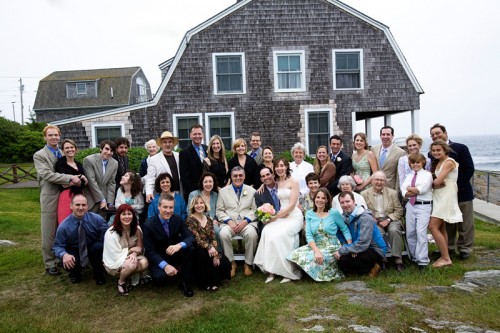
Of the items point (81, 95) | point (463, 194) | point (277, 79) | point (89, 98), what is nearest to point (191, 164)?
point (463, 194)

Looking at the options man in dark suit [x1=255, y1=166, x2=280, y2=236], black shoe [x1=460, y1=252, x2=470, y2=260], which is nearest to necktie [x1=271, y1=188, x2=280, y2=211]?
man in dark suit [x1=255, y1=166, x2=280, y2=236]

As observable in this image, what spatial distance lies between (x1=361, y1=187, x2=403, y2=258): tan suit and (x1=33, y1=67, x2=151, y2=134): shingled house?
28.2 meters

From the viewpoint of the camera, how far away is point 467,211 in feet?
19.5

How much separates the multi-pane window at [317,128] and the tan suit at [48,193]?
1055cm

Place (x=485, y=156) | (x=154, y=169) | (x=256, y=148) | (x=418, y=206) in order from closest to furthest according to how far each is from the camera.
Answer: (x=418, y=206)
(x=154, y=169)
(x=256, y=148)
(x=485, y=156)

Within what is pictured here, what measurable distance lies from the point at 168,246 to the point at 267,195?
1700 millimetres

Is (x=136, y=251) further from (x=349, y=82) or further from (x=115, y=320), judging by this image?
(x=349, y=82)

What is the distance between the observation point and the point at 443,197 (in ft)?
18.2

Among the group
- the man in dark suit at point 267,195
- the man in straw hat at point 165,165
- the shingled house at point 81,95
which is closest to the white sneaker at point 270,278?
the man in dark suit at point 267,195

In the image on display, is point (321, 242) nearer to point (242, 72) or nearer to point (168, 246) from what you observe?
point (168, 246)

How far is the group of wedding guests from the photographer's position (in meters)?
5.13

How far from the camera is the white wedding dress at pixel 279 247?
17.7ft

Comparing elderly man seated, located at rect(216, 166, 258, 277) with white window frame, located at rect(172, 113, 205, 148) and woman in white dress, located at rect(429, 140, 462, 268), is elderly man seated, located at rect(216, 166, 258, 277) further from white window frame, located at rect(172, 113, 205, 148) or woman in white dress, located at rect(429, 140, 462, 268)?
white window frame, located at rect(172, 113, 205, 148)

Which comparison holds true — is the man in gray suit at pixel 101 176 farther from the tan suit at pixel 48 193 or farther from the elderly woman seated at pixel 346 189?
the elderly woman seated at pixel 346 189
